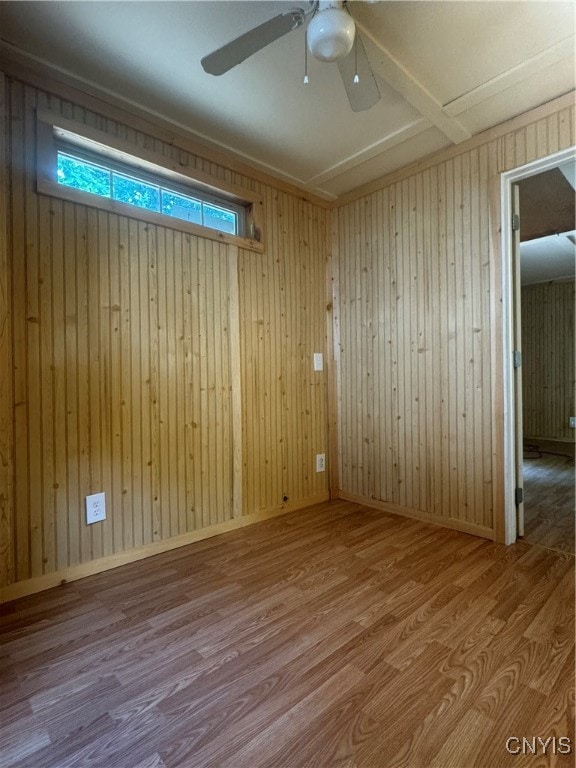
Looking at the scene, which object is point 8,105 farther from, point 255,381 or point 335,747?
point 335,747

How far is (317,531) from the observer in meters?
2.59

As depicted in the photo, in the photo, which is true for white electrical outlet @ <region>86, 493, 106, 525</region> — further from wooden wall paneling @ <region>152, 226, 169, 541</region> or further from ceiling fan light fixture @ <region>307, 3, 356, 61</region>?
ceiling fan light fixture @ <region>307, 3, 356, 61</region>

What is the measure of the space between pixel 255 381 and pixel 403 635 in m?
1.84

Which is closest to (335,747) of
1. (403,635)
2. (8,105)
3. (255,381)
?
(403,635)

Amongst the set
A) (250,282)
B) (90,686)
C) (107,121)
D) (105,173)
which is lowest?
(90,686)

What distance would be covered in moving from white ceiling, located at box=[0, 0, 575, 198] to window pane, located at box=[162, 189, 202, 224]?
1.35ft

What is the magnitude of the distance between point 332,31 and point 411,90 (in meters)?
0.94

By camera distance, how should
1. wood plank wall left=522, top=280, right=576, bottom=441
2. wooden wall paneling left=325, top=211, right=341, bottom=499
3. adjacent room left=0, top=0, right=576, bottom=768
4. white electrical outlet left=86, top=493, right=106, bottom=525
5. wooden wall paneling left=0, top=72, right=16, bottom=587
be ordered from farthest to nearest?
wood plank wall left=522, top=280, right=576, bottom=441, wooden wall paneling left=325, top=211, right=341, bottom=499, white electrical outlet left=86, top=493, right=106, bottom=525, wooden wall paneling left=0, top=72, right=16, bottom=587, adjacent room left=0, top=0, right=576, bottom=768

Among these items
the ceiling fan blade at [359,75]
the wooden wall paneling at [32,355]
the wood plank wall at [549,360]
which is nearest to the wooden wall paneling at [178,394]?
the wooden wall paneling at [32,355]

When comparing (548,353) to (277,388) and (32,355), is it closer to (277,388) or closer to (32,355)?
(277,388)

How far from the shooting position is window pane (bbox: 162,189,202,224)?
2408mm

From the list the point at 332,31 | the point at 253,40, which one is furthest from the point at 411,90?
the point at 253,40

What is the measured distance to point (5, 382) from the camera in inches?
70.2

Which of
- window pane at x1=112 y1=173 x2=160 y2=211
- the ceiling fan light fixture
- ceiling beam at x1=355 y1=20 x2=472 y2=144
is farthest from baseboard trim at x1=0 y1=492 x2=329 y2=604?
ceiling beam at x1=355 y1=20 x2=472 y2=144
